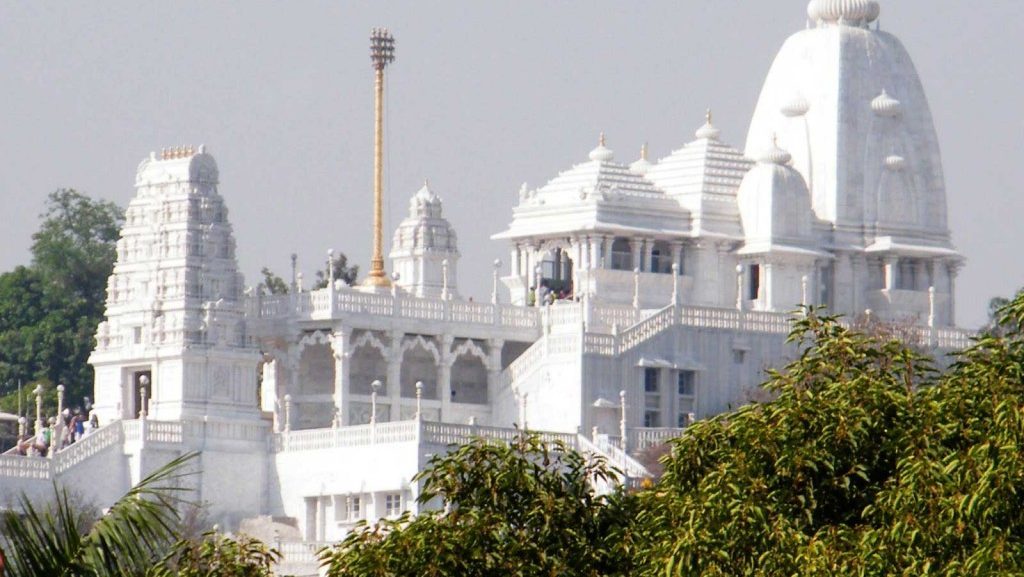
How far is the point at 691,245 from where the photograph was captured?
3839 inches

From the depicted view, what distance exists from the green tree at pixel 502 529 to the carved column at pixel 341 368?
42.1 m

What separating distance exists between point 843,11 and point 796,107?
3432 mm

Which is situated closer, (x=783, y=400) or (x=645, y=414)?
(x=783, y=400)

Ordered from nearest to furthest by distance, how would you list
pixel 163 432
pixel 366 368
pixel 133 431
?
pixel 133 431 < pixel 163 432 < pixel 366 368

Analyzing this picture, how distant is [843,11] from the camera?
103 meters

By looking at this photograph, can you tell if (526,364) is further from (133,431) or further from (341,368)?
(133,431)

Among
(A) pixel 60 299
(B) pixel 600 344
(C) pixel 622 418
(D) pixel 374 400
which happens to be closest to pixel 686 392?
(B) pixel 600 344

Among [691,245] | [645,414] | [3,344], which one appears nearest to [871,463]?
[645,414]

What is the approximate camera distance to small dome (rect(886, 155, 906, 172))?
101m

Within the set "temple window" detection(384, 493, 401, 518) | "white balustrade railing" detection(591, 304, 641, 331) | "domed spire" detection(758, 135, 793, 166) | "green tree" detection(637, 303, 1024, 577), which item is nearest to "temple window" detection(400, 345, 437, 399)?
"white balustrade railing" detection(591, 304, 641, 331)

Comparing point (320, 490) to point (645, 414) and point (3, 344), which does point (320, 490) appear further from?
point (3, 344)

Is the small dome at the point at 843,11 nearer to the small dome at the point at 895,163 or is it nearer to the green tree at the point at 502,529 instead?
the small dome at the point at 895,163

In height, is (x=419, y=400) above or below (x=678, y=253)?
below

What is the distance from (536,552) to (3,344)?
2918 inches
